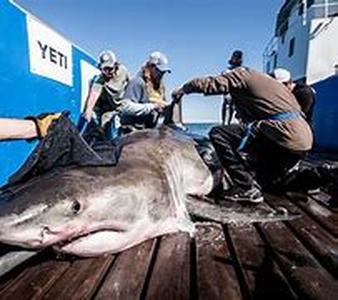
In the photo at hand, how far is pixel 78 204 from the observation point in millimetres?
2408

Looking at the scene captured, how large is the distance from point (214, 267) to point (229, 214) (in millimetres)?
1067

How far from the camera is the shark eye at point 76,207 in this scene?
2374 millimetres

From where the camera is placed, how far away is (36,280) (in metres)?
2.42

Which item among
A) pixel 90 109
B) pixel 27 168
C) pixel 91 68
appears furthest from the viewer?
pixel 91 68

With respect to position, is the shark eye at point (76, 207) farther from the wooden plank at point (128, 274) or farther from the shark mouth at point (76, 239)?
the wooden plank at point (128, 274)

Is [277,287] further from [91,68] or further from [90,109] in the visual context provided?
[91,68]

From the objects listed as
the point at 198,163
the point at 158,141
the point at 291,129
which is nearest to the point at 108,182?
the point at 158,141

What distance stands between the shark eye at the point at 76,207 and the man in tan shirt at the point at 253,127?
2.24 meters

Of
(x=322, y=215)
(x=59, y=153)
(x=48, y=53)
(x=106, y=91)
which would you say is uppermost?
(x=48, y=53)

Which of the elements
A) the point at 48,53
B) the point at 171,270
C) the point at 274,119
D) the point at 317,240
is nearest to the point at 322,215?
the point at 317,240

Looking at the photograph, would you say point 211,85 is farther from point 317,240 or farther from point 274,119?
point 317,240

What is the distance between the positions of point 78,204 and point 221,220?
147 centimetres

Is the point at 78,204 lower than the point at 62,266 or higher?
higher

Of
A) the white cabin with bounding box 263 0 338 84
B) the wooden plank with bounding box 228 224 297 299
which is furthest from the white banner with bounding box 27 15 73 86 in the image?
the white cabin with bounding box 263 0 338 84
